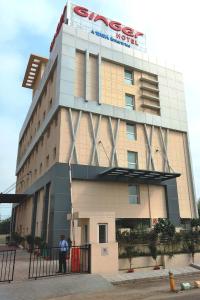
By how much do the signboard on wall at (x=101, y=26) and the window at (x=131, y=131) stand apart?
11142 millimetres

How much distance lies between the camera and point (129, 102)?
31922mm

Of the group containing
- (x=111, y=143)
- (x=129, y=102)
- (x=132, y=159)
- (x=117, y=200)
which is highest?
(x=129, y=102)

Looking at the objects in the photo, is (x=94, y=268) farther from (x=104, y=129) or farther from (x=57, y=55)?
(x=57, y=55)

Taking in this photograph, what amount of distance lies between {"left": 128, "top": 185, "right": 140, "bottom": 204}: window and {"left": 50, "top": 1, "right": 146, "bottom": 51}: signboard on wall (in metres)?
18.3

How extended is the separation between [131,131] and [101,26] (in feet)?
46.2

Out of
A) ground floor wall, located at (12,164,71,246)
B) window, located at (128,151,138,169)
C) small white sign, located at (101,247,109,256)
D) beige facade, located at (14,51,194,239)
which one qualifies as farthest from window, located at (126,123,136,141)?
small white sign, located at (101,247,109,256)

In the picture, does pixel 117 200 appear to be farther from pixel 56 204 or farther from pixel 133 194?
pixel 56 204

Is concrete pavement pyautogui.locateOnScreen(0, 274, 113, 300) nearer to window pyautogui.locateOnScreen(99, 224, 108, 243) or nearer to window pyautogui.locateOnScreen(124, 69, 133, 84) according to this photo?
window pyautogui.locateOnScreen(99, 224, 108, 243)

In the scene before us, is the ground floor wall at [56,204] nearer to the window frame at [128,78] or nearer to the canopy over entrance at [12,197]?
the canopy over entrance at [12,197]

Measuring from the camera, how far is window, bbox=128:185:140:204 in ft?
90.8

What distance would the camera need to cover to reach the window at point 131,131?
30250 millimetres

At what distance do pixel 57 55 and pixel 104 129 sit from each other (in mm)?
9979

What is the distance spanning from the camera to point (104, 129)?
28531 mm

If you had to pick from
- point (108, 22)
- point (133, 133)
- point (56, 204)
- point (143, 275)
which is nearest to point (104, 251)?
point (143, 275)
